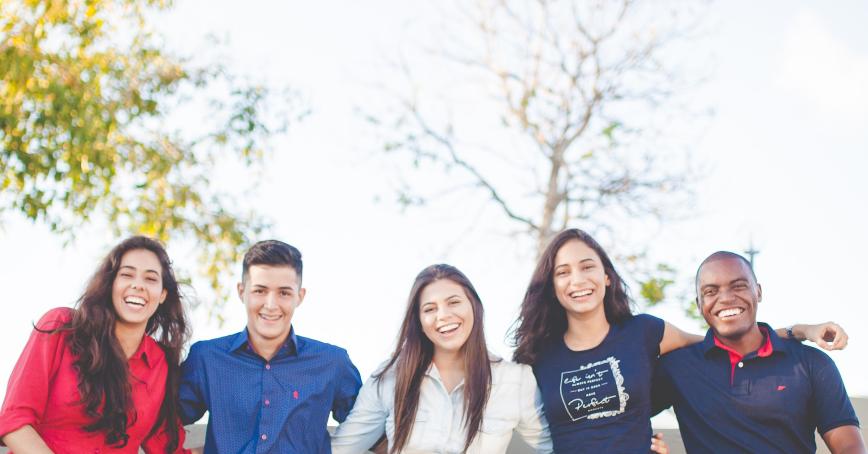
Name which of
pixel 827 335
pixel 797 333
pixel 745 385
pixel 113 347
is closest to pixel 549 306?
pixel 745 385

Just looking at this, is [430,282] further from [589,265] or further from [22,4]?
[22,4]

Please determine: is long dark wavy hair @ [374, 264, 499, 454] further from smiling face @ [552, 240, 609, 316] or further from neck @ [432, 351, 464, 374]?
smiling face @ [552, 240, 609, 316]

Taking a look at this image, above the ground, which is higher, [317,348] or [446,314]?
[446,314]

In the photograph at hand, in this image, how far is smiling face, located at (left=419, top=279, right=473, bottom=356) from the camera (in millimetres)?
3875

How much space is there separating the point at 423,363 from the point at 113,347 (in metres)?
1.24

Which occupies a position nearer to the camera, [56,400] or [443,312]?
[56,400]

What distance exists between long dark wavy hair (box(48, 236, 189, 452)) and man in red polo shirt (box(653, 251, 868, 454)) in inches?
79.0

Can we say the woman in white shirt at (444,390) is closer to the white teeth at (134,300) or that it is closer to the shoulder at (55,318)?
the white teeth at (134,300)

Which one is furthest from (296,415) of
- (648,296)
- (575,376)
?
(648,296)

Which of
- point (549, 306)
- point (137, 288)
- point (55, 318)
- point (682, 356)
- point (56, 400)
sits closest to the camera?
point (56, 400)

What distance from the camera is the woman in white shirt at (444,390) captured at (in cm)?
380

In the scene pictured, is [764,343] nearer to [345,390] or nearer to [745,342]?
[745,342]

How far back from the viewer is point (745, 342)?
3867 mm

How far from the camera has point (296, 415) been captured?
3812 millimetres
